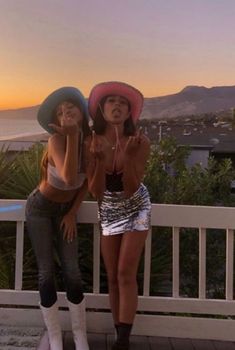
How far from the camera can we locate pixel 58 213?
2596mm

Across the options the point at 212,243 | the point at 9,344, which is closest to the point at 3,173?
the point at 9,344

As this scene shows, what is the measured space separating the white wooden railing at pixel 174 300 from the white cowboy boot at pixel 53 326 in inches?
12.6

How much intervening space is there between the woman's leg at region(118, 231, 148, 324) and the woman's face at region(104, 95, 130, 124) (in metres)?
0.60

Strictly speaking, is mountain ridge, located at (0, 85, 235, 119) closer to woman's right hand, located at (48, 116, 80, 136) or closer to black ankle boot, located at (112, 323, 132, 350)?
woman's right hand, located at (48, 116, 80, 136)

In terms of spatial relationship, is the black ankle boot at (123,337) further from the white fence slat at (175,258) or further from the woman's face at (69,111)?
the woman's face at (69,111)

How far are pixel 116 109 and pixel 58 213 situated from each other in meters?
0.64

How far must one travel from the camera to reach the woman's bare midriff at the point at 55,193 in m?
2.50

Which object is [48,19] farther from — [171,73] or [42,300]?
[42,300]

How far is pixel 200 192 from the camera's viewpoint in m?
4.13

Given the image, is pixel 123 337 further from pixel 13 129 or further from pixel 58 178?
pixel 13 129

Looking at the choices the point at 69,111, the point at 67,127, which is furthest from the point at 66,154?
the point at 69,111

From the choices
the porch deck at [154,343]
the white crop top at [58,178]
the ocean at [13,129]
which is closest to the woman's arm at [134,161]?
the white crop top at [58,178]

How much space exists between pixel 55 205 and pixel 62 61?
2178 millimetres

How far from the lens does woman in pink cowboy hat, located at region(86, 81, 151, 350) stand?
2.43 meters
